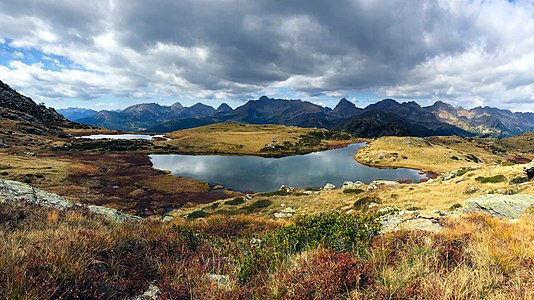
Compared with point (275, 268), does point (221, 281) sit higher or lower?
lower

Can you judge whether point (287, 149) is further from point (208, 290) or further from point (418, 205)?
point (208, 290)

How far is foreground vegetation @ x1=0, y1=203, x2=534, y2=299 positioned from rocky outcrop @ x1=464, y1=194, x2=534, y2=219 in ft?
25.6

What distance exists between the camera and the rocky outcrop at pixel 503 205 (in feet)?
46.8

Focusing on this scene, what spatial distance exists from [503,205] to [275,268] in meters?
16.7

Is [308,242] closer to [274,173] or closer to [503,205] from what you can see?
[503,205]

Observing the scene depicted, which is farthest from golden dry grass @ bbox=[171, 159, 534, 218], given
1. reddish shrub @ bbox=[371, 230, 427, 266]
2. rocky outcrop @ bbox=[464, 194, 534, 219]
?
reddish shrub @ bbox=[371, 230, 427, 266]

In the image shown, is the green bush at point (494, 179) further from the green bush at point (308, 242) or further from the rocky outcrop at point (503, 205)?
the green bush at point (308, 242)

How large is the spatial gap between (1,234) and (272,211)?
28.6 m

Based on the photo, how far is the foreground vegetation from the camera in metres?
4.86

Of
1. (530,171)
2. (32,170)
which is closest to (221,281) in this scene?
(530,171)

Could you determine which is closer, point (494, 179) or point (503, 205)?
point (503, 205)

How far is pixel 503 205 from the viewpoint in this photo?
15.2 metres

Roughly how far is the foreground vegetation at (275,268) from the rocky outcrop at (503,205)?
781 centimetres

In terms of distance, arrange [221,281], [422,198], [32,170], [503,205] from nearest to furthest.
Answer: [221,281] < [503,205] < [422,198] < [32,170]
